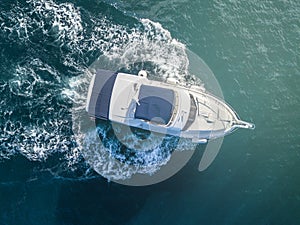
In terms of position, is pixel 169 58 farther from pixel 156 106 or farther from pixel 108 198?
pixel 108 198

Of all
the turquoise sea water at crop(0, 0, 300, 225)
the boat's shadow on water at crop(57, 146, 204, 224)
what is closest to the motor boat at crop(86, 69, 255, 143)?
the turquoise sea water at crop(0, 0, 300, 225)

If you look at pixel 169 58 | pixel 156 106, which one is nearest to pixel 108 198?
pixel 156 106

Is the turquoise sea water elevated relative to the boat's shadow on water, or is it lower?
elevated

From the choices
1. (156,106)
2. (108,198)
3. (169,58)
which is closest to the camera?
(156,106)

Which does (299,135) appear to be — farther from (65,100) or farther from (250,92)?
(65,100)

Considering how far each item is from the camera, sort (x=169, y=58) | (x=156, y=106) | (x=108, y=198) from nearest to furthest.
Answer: (x=156, y=106) < (x=108, y=198) < (x=169, y=58)

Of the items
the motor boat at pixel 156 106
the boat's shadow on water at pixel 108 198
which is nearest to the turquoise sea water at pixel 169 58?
the boat's shadow on water at pixel 108 198

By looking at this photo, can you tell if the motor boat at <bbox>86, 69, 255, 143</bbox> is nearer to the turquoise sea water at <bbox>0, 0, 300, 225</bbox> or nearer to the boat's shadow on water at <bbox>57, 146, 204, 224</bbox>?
the turquoise sea water at <bbox>0, 0, 300, 225</bbox>
